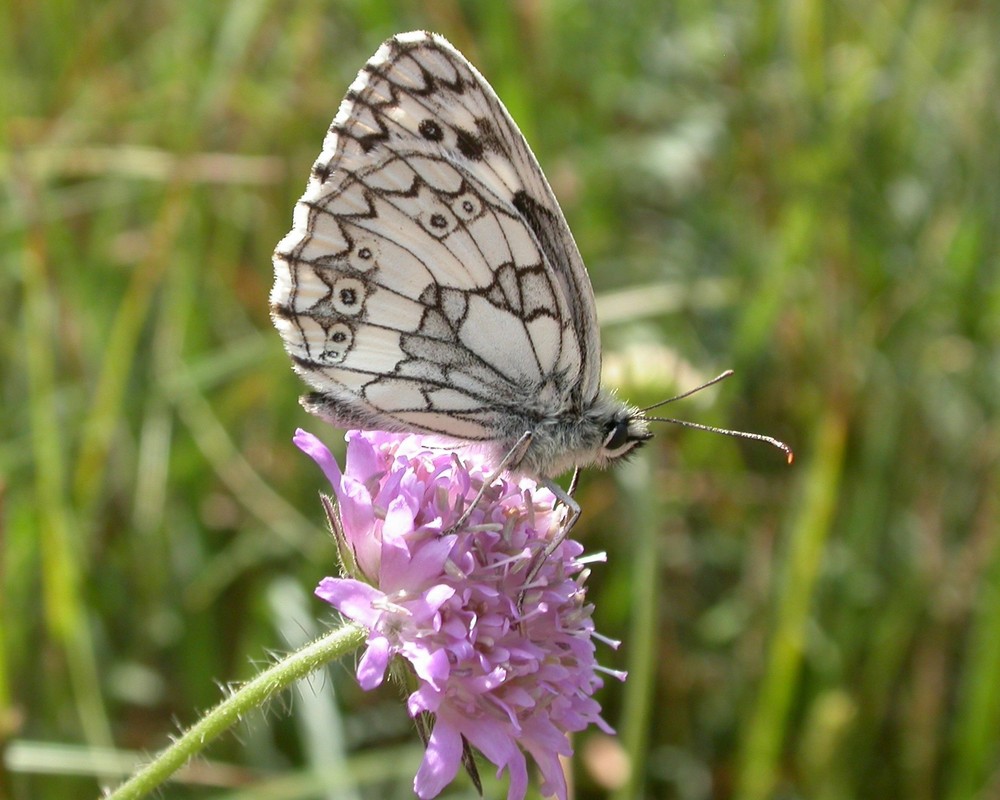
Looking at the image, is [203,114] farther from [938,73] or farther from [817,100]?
[938,73]

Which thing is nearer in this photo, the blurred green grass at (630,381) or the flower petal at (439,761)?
the flower petal at (439,761)

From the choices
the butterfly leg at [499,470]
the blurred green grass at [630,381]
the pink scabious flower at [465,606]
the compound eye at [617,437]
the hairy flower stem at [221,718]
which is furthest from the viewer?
the blurred green grass at [630,381]

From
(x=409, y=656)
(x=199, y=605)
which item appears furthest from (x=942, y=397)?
(x=409, y=656)

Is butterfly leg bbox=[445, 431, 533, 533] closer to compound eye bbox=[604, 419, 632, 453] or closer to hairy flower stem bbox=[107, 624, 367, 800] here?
compound eye bbox=[604, 419, 632, 453]

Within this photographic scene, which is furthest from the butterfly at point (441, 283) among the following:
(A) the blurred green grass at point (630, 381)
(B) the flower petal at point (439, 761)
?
(A) the blurred green grass at point (630, 381)

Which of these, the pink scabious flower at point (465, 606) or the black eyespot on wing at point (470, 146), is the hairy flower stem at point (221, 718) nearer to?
the pink scabious flower at point (465, 606)

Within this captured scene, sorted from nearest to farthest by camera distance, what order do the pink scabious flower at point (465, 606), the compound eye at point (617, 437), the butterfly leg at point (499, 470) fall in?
1. the pink scabious flower at point (465, 606)
2. the butterfly leg at point (499, 470)
3. the compound eye at point (617, 437)

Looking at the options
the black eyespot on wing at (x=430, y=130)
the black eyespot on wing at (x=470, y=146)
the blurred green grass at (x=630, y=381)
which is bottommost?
the blurred green grass at (x=630, y=381)

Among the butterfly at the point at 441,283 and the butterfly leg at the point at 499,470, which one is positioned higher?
the butterfly at the point at 441,283
